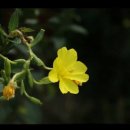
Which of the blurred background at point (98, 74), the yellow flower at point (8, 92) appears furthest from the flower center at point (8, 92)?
the blurred background at point (98, 74)

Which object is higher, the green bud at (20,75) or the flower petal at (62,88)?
the green bud at (20,75)

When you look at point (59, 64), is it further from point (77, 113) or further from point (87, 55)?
point (77, 113)

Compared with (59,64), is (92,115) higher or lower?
lower

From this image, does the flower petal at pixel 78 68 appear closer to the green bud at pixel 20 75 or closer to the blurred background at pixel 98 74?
the green bud at pixel 20 75

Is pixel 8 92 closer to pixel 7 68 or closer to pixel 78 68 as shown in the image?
pixel 7 68

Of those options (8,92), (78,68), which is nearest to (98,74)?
(78,68)

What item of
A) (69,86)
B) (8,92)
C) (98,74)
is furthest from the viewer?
(98,74)

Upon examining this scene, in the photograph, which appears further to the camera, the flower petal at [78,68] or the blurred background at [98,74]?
the blurred background at [98,74]

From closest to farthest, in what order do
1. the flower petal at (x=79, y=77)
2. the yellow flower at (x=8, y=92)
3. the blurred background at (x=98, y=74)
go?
the yellow flower at (x=8, y=92) → the flower petal at (x=79, y=77) → the blurred background at (x=98, y=74)

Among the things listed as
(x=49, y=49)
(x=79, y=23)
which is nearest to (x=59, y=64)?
(x=49, y=49)
